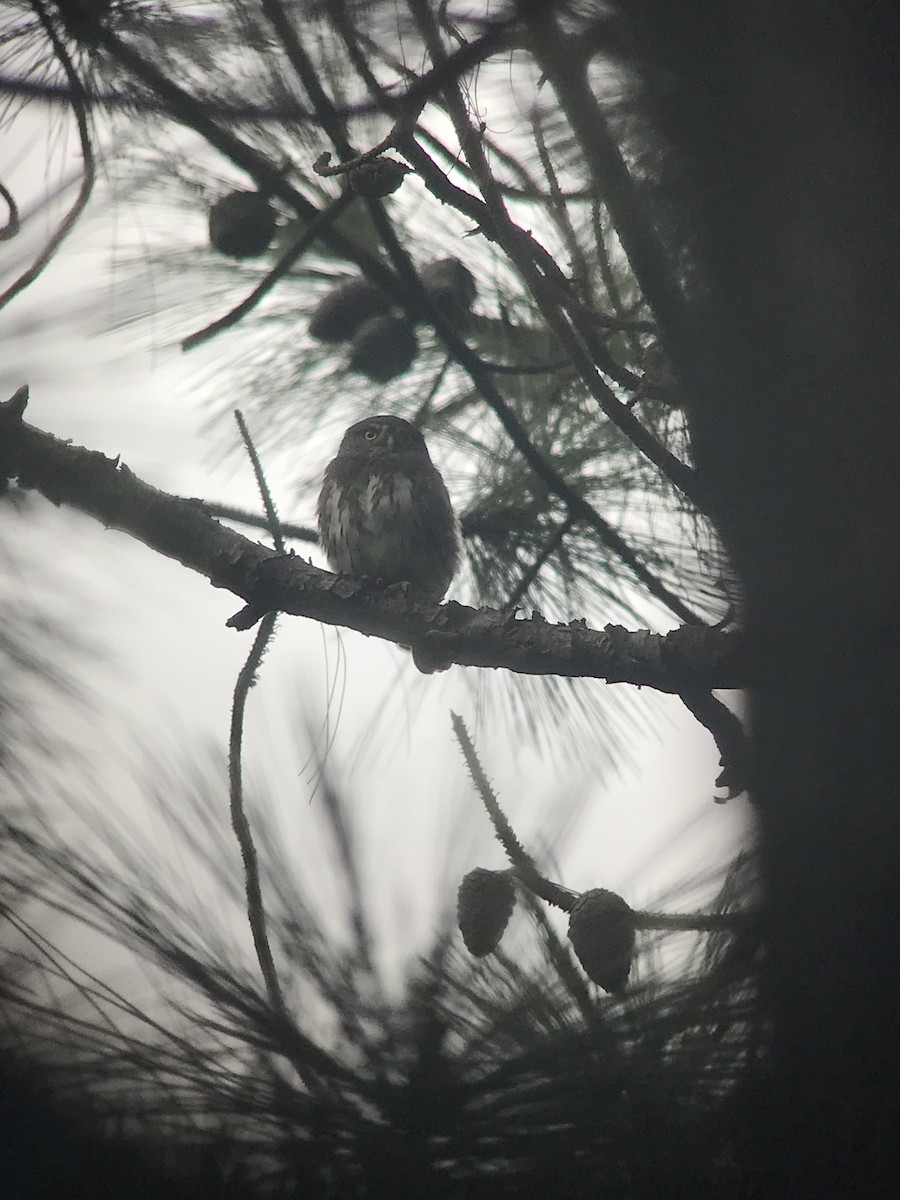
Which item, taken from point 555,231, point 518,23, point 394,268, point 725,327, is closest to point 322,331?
point 394,268

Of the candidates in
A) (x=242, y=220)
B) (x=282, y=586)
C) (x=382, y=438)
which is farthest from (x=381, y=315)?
(x=382, y=438)

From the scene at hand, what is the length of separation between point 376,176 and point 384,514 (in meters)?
0.89

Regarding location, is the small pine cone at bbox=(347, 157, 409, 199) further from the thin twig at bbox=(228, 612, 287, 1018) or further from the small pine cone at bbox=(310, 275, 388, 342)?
the thin twig at bbox=(228, 612, 287, 1018)

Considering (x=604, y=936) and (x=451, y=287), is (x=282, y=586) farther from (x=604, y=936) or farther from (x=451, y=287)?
(x=604, y=936)

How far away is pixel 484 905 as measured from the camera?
864mm

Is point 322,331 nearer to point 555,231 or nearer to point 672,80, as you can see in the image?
point 555,231

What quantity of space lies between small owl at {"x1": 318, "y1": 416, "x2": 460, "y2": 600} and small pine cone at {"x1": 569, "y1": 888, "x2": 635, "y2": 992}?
98cm

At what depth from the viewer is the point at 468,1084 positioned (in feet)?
2.23

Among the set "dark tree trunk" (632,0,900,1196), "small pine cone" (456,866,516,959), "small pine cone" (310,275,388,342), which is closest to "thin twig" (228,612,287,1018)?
"small pine cone" (456,866,516,959)

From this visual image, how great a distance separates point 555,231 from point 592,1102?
35.3 inches

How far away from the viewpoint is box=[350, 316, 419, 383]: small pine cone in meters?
1.21

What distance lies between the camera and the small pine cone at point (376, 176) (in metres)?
1.01

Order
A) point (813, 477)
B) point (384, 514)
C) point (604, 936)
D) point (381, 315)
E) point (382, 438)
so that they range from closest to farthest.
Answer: point (813, 477) < point (604, 936) < point (381, 315) < point (382, 438) < point (384, 514)

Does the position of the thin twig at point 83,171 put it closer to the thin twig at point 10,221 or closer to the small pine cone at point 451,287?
the thin twig at point 10,221
